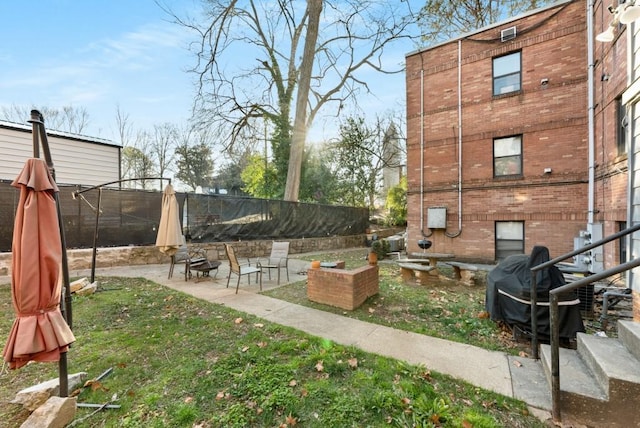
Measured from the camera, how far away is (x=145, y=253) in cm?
940

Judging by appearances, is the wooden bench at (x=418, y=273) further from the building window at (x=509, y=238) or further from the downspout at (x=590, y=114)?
the downspout at (x=590, y=114)

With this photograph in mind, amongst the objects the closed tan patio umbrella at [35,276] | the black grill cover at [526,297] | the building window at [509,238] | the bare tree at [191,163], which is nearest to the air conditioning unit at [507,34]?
the building window at [509,238]

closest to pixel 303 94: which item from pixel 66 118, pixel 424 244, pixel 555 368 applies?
pixel 424 244

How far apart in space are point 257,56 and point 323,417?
17.2m

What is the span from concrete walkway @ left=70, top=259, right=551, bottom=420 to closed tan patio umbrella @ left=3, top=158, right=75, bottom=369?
9.07 ft

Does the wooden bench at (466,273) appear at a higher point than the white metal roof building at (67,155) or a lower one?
lower

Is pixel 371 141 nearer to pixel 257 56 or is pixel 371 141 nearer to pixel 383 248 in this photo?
pixel 257 56

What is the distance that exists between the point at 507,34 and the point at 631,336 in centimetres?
1038

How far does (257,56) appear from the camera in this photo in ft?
50.7

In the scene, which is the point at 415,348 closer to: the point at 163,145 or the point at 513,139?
the point at 513,139

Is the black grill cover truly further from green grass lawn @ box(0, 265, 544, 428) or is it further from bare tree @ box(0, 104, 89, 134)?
bare tree @ box(0, 104, 89, 134)

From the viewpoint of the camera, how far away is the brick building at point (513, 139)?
7.89 metres

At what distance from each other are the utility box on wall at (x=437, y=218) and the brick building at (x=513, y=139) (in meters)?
0.04

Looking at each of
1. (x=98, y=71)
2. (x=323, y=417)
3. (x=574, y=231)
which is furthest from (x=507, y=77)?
(x=98, y=71)
